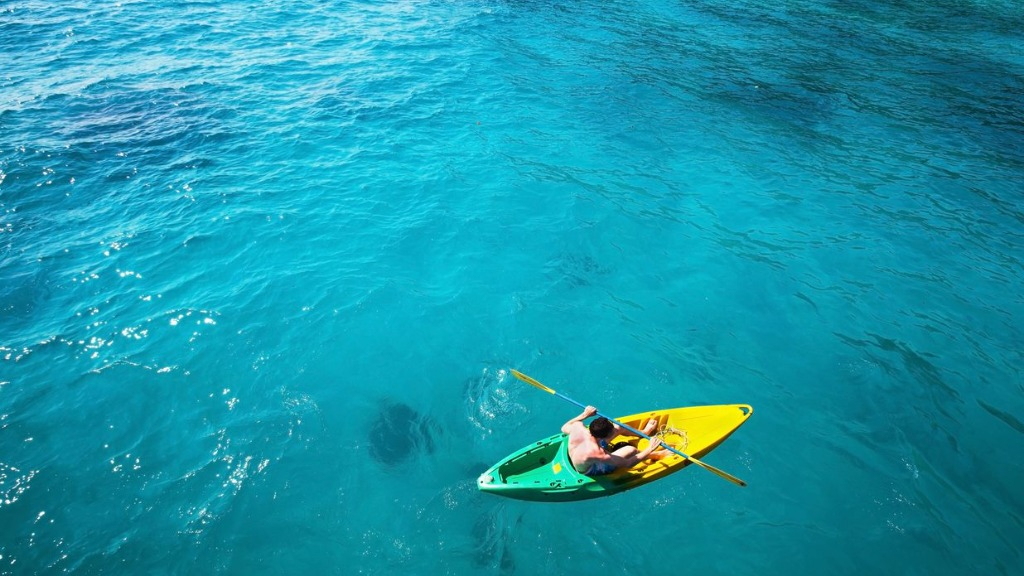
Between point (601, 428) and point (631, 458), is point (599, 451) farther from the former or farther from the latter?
point (631, 458)

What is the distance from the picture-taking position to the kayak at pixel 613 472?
9.98 metres

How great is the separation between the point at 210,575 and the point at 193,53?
2460cm

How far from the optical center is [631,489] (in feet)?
34.0

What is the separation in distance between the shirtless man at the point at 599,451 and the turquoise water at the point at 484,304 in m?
1.01

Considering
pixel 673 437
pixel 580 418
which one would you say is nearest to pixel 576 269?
pixel 580 418

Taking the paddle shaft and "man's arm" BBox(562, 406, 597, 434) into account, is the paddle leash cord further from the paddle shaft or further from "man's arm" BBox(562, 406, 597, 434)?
"man's arm" BBox(562, 406, 597, 434)

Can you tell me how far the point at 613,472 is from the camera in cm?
998

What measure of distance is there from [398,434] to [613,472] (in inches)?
182

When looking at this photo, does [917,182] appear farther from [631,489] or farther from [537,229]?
[631,489]

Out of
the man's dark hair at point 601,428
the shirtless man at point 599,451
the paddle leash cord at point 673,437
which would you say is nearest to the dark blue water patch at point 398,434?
the shirtless man at point 599,451

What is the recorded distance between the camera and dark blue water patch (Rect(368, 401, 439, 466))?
1123 cm

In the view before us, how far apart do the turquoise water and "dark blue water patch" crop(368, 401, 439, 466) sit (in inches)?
2.9

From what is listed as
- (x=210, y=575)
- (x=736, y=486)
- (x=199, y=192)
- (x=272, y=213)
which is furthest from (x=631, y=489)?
(x=199, y=192)

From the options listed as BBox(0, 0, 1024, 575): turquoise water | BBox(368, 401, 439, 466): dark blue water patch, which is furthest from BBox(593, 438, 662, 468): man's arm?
BBox(368, 401, 439, 466): dark blue water patch
